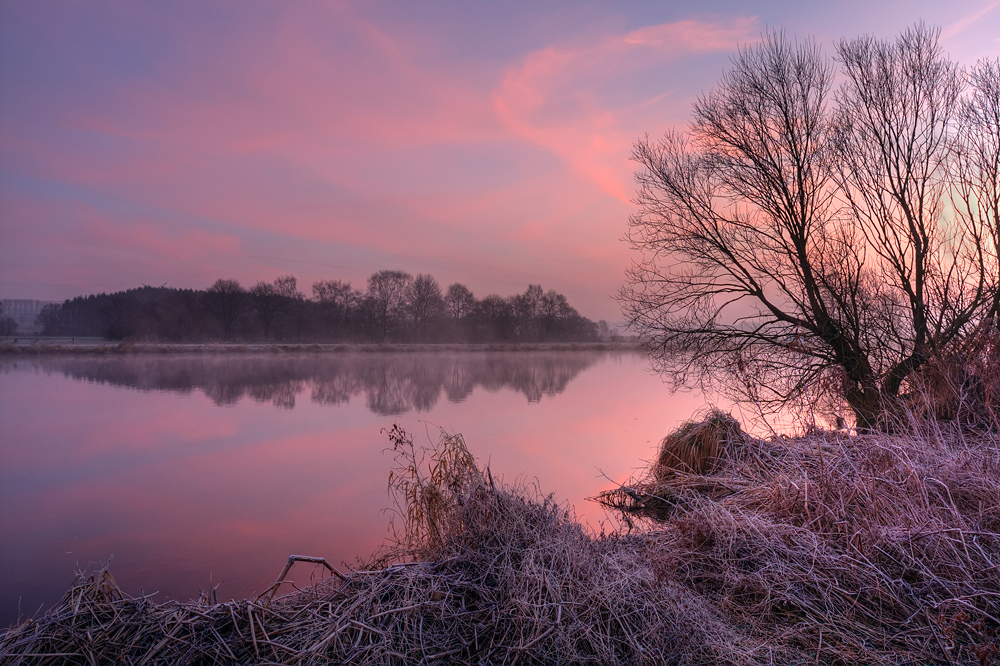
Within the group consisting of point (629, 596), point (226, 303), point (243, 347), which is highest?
point (226, 303)

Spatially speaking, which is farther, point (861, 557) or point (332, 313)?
point (332, 313)

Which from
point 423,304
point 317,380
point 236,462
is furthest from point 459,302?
point 236,462

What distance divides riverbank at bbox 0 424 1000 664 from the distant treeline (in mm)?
50932

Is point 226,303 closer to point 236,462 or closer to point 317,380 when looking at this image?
point 317,380

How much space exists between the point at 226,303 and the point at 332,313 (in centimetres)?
985

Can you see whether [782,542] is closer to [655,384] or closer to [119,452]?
[119,452]

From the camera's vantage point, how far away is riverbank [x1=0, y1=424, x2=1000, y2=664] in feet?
10.0

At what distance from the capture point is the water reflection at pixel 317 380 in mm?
17297

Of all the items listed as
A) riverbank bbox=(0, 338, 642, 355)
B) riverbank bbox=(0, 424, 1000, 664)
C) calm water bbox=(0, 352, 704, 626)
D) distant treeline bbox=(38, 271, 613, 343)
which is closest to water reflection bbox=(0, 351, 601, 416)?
calm water bbox=(0, 352, 704, 626)

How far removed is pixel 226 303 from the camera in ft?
182

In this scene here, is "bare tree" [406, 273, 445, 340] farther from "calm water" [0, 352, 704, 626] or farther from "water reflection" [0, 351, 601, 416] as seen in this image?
"calm water" [0, 352, 704, 626]

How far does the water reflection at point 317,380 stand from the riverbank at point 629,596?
1058 centimetres

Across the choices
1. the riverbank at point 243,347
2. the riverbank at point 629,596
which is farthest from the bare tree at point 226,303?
the riverbank at point 629,596

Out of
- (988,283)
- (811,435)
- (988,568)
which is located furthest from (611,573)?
(988,283)
